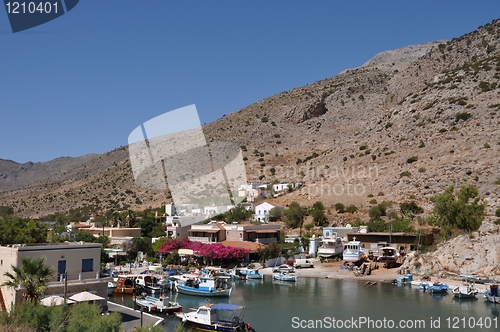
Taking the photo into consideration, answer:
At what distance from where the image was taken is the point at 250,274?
37281 mm

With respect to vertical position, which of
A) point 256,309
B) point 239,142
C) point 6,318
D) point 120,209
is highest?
point 239,142

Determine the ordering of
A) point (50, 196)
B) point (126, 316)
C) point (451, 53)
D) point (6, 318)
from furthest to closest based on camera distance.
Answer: point (50, 196)
point (451, 53)
point (126, 316)
point (6, 318)

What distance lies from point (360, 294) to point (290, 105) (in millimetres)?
72011

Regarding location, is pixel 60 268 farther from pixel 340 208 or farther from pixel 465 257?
pixel 340 208

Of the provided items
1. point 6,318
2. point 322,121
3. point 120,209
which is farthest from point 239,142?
point 6,318

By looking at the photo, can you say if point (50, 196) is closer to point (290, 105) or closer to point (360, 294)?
point (290, 105)

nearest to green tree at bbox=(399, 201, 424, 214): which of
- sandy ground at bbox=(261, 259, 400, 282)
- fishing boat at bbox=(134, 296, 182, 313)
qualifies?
sandy ground at bbox=(261, 259, 400, 282)

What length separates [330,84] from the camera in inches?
4254

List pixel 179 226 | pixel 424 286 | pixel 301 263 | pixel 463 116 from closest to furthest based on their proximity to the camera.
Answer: pixel 424 286
pixel 301 263
pixel 179 226
pixel 463 116

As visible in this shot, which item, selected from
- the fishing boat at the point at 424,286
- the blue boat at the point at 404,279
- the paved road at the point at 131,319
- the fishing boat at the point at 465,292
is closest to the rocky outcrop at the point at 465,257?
the blue boat at the point at 404,279

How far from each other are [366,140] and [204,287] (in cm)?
4409

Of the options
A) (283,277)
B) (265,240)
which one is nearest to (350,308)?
(283,277)

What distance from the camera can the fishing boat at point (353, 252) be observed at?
137ft
